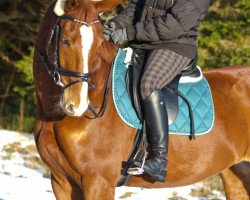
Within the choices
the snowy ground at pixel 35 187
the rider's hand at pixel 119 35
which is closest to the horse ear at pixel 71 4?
the rider's hand at pixel 119 35

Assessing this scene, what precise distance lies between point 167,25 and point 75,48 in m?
0.95

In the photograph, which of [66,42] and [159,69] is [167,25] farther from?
[66,42]

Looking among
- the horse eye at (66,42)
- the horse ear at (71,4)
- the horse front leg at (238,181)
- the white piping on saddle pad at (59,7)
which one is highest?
the horse ear at (71,4)

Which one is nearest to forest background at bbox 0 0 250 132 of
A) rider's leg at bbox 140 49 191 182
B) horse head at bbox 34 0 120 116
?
rider's leg at bbox 140 49 191 182

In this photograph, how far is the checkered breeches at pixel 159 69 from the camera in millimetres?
4402

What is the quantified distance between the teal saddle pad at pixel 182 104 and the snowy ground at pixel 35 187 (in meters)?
2.68

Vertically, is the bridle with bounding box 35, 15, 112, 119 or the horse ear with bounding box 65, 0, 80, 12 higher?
the horse ear with bounding box 65, 0, 80, 12

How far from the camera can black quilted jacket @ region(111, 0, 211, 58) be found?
443 cm

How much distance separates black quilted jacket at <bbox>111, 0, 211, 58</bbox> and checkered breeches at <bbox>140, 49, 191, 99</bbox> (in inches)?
2.5

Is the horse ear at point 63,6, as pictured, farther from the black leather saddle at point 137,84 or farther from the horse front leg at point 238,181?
the horse front leg at point 238,181

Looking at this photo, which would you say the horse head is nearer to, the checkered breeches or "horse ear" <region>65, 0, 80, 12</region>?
"horse ear" <region>65, 0, 80, 12</region>

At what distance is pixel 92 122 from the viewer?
424 cm

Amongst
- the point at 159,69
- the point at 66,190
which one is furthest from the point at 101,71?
the point at 66,190

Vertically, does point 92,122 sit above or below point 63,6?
below
